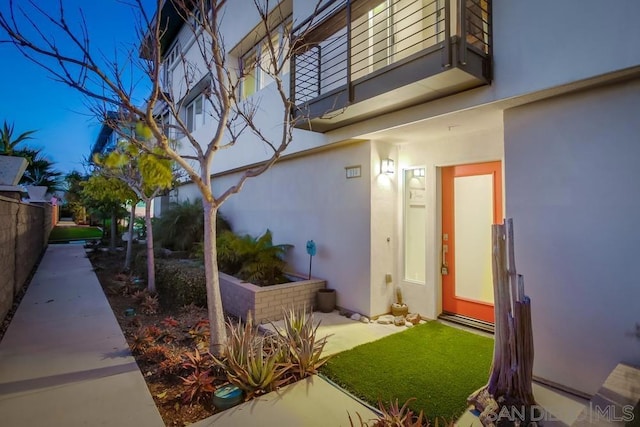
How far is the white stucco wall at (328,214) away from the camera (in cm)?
643

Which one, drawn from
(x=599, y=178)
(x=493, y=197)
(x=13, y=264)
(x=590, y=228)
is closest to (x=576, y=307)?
(x=590, y=228)

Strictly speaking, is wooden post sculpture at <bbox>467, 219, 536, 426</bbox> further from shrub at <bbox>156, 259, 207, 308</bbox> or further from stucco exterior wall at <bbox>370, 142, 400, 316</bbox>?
shrub at <bbox>156, 259, 207, 308</bbox>

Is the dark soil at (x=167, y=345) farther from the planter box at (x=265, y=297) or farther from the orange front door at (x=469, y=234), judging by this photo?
the orange front door at (x=469, y=234)

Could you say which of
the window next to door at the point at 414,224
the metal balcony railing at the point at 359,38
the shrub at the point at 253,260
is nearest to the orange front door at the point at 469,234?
the window next to door at the point at 414,224

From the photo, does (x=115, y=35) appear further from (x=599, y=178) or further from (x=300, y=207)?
(x=599, y=178)

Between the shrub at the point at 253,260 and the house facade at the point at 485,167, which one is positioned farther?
the shrub at the point at 253,260

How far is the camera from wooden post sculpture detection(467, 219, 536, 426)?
314 centimetres

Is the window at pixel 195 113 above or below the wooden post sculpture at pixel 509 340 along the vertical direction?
above

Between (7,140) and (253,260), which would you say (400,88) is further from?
(7,140)

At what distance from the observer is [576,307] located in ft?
12.3

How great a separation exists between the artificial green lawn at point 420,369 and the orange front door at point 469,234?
69 centimetres

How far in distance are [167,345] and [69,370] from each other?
1.18 meters

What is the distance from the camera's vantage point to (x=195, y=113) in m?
14.4

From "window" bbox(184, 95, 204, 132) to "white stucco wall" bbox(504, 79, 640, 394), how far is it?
1212cm
